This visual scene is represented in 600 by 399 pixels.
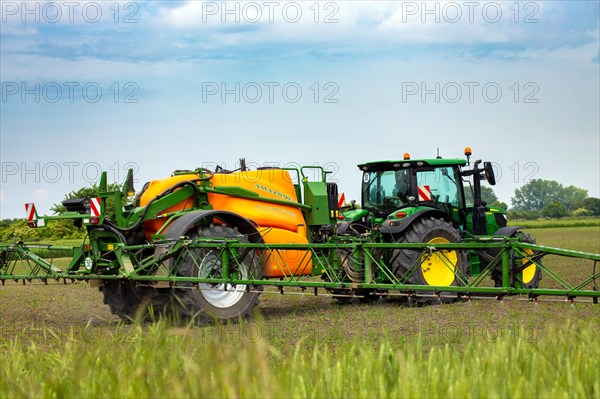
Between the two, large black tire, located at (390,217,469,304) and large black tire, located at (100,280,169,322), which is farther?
large black tire, located at (390,217,469,304)

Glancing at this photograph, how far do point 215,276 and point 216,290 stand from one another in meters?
0.42

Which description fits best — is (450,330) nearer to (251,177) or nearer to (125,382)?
(251,177)

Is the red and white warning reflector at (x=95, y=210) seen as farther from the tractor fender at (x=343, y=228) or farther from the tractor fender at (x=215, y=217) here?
the tractor fender at (x=343, y=228)

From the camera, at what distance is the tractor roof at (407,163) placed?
13.0m

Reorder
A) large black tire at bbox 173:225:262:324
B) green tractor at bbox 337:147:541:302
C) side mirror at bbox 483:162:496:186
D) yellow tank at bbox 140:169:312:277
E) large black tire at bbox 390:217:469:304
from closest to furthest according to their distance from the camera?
large black tire at bbox 173:225:262:324 → yellow tank at bbox 140:169:312:277 → large black tire at bbox 390:217:469:304 → green tractor at bbox 337:147:541:302 → side mirror at bbox 483:162:496:186

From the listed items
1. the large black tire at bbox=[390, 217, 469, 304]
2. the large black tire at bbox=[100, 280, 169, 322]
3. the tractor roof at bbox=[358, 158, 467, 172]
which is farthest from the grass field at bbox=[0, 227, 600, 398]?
the tractor roof at bbox=[358, 158, 467, 172]

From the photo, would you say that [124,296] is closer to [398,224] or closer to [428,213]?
[398,224]

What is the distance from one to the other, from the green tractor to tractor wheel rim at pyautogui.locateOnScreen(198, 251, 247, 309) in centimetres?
235

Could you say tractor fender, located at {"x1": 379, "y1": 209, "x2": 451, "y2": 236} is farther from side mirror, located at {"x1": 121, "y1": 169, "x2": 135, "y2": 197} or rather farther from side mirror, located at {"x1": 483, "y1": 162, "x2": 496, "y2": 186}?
side mirror, located at {"x1": 121, "y1": 169, "x2": 135, "y2": 197}

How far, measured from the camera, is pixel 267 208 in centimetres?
1209

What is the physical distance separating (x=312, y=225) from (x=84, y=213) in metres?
3.60

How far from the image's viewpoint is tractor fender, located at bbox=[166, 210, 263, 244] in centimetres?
1071

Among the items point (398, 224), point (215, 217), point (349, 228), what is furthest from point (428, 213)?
point (215, 217)

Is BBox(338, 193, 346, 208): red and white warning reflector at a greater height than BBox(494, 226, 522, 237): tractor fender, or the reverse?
BBox(338, 193, 346, 208): red and white warning reflector
